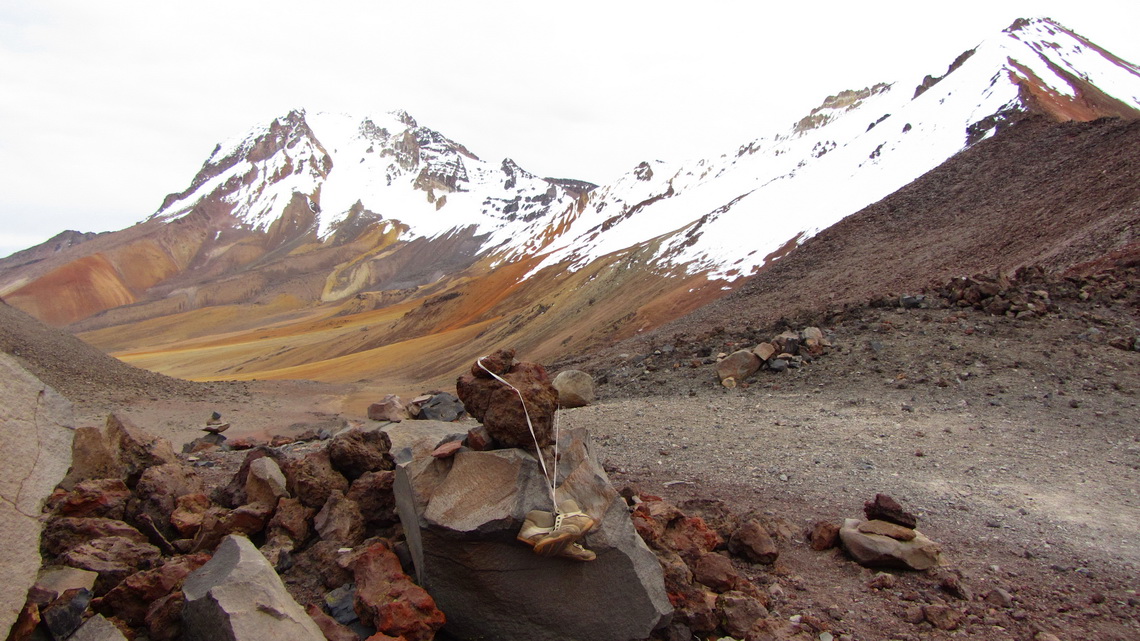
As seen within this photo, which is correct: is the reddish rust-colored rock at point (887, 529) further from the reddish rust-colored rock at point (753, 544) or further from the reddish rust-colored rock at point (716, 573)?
the reddish rust-colored rock at point (716, 573)

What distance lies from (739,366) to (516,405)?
27.3ft

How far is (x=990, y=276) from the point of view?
13.0 meters

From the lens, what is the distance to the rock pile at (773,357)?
12195 mm

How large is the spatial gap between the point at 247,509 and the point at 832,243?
2016 centimetres

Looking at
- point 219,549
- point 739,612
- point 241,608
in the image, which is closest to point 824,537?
point 739,612

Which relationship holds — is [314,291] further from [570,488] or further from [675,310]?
[570,488]

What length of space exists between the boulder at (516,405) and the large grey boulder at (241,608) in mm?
1595

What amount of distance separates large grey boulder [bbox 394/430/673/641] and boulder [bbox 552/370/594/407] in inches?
198

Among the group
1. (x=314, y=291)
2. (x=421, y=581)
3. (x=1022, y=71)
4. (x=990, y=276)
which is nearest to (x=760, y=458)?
(x=421, y=581)

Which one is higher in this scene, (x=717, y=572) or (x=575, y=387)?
(x=575, y=387)

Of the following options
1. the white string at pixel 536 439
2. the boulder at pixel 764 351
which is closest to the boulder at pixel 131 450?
the white string at pixel 536 439

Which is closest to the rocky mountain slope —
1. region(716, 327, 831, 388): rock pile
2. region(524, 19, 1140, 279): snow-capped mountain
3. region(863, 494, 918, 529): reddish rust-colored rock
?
region(524, 19, 1140, 279): snow-capped mountain

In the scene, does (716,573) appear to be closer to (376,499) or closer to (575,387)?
(376,499)

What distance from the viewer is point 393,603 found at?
3.96 meters
